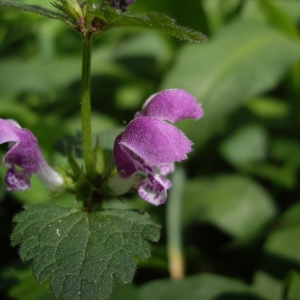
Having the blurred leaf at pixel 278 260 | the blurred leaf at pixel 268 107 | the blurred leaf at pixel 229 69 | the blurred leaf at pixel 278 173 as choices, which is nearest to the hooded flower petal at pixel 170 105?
the blurred leaf at pixel 278 260

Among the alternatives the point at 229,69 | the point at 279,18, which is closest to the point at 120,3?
the point at 229,69


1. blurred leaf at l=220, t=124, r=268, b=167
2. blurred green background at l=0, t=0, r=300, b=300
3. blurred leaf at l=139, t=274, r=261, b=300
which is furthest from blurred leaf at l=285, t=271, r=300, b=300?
blurred leaf at l=220, t=124, r=268, b=167

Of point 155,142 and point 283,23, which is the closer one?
point 155,142

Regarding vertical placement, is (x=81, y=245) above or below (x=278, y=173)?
above

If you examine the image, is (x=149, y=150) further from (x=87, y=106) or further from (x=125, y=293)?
(x=125, y=293)

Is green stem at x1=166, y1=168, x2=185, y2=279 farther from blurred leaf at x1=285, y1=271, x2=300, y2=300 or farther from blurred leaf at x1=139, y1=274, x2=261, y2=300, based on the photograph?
blurred leaf at x1=285, y1=271, x2=300, y2=300

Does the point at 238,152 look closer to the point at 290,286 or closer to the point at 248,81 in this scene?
the point at 248,81

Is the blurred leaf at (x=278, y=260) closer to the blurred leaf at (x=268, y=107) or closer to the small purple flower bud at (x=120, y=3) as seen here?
the blurred leaf at (x=268, y=107)
